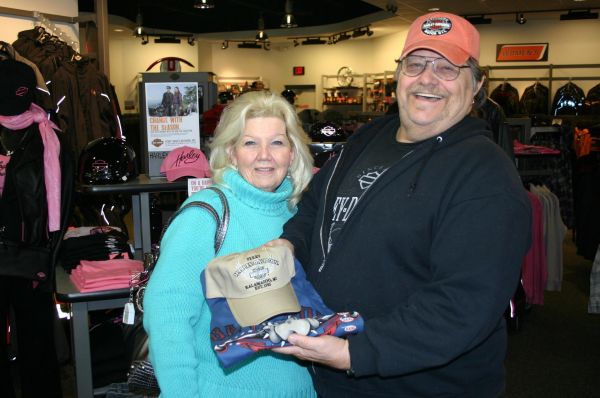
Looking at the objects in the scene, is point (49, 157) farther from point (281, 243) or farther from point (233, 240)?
point (281, 243)

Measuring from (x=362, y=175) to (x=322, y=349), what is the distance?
1.65 ft

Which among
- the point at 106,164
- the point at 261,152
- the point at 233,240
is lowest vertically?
the point at 233,240

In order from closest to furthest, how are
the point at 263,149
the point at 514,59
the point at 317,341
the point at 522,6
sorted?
the point at 317,341
the point at 263,149
the point at 522,6
the point at 514,59

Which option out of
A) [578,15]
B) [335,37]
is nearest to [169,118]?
[578,15]

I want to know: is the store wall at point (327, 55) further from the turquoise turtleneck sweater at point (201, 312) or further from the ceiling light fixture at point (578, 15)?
the turquoise turtleneck sweater at point (201, 312)

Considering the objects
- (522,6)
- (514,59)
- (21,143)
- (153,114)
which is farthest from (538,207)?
(514,59)

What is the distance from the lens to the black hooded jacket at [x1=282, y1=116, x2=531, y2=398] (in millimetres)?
1228

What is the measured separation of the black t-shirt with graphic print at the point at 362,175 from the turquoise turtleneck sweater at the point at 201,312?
25cm

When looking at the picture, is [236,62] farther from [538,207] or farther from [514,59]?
[538,207]

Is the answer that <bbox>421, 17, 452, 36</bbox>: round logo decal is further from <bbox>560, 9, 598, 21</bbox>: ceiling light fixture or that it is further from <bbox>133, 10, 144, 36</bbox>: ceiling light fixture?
<bbox>133, 10, 144, 36</bbox>: ceiling light fixture

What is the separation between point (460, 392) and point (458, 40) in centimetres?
88

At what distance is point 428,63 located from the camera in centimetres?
154

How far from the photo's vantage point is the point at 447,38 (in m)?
1.50

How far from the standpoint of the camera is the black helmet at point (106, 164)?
282 cm
